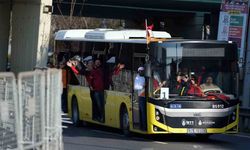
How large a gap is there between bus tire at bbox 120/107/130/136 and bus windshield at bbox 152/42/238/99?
6.41ft

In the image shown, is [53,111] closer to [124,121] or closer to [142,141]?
[142,141]

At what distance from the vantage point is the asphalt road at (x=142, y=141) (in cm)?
1747

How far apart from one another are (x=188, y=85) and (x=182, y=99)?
1.36 ft

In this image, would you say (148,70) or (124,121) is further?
(124,121)

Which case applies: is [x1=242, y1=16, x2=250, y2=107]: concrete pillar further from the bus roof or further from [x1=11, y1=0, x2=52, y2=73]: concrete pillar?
[x1=11, y1=0, x2=52, y2=73]: concrete pillar

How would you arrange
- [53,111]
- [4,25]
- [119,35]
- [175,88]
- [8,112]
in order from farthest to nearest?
[4,25] → [119,35] → [175,88] → [53,111] → [8,112]

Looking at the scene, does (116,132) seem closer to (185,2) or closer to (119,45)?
(119,45)

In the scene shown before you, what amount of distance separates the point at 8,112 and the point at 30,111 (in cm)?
69

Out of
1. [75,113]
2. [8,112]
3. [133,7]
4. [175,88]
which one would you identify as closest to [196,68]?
[175,88]

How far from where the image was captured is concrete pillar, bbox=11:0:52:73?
32688 mm

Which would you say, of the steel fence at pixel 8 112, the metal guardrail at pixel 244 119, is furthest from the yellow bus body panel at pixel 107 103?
the steel fence at pixel 8 112

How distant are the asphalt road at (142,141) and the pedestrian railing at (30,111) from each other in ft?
21.0

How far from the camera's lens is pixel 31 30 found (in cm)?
3288

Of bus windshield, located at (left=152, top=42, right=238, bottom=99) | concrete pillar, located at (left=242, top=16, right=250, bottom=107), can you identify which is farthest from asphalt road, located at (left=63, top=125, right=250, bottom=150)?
concrete pillar, located at (left=242, top=16, right=250, bottom=107)
